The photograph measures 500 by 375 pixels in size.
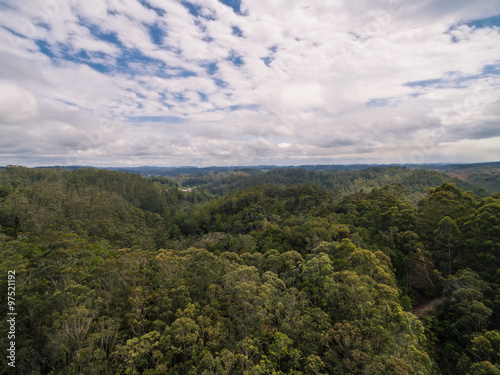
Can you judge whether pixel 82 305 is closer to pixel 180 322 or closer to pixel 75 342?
pixel 75 342

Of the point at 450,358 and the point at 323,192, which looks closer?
the point at 450,358

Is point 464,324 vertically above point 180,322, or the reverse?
point 180,322

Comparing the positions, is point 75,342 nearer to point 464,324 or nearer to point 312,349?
point 312,349

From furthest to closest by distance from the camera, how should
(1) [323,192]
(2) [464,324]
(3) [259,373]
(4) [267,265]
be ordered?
(1) [323,192] < (4) [267,265] < (2) [464,324] < (3) [259,373]

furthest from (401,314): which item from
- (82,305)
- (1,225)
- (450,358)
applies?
(1,225)

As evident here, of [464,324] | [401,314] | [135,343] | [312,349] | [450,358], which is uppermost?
[401,314]

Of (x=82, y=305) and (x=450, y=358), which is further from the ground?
(x=82, y=305)

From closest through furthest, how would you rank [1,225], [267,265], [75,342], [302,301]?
[75,342] → [302,301] → [267,265] → [1,225]

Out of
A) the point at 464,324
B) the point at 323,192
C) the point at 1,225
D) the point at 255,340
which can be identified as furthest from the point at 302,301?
the point at 323,192

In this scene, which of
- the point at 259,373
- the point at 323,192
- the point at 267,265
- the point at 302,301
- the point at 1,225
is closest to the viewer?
the point at 259,373
